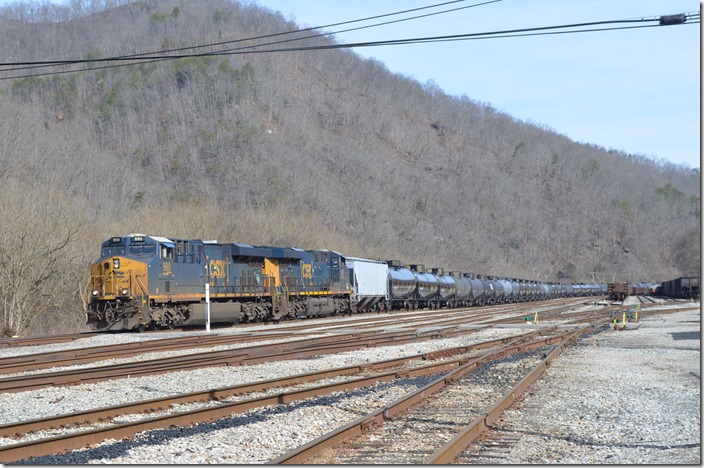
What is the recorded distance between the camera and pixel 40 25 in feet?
608

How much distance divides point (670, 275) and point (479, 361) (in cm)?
14597

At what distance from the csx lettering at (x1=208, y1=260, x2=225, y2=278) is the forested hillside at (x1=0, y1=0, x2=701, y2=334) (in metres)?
6.83

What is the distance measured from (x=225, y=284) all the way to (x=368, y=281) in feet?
51.0

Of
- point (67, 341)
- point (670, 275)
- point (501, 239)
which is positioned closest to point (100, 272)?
point (67, 341)

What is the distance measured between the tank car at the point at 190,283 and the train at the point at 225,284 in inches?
1.3

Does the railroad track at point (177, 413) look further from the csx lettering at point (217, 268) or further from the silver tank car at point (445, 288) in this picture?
the silver tank car at point (445, 288)

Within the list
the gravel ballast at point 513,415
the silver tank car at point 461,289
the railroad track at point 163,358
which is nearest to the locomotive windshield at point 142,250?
the railroad track at point 163,358

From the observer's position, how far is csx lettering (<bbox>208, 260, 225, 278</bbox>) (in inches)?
1176

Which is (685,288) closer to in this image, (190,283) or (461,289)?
(461,289)

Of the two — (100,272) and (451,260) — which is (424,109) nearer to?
(451,260)

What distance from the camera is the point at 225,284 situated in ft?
101

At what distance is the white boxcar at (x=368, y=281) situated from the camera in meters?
43.3

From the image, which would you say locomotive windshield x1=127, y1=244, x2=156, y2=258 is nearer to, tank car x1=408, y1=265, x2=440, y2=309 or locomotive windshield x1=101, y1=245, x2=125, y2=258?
locomotive windshield x1=101, y1=245, x2=125, y2=258

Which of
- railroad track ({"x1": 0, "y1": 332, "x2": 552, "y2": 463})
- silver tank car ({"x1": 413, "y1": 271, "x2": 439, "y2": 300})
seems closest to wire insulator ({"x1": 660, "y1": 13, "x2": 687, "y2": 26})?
railroad track ({"x1": 0, "y1": 332, "x2": 552, "y2": 463})
